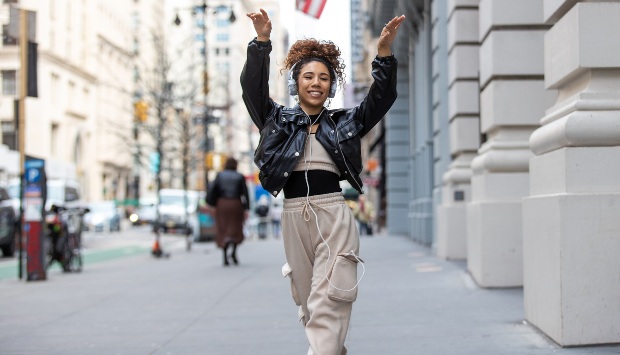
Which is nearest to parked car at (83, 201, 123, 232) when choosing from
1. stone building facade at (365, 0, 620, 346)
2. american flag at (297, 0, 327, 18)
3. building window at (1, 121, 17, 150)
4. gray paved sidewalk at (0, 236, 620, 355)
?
building window at (1, 121, 17, 150)

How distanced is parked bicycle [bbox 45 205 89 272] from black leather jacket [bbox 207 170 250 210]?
2.37 m

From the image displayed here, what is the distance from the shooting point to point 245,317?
8594 mm

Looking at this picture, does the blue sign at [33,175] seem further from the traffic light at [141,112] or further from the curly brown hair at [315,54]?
the traffic light at [141,112]

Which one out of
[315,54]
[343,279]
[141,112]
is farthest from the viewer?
[141,112]

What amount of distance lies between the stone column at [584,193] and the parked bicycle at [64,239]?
11.1m

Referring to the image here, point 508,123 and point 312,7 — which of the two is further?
point 312,7

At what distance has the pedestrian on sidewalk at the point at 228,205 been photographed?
1606 cm

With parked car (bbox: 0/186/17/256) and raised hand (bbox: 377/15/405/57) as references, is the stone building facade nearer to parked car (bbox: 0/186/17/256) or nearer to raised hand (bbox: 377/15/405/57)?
raised hand (bbox: 377/15/405/57)

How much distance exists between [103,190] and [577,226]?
3166 inches

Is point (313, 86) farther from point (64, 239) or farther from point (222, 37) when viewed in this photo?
point (222, 37)

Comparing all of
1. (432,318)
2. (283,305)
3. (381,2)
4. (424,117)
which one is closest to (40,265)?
(283,305)

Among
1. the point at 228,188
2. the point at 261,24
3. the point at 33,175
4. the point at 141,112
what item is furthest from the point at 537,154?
the point at 141,112

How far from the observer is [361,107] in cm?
476

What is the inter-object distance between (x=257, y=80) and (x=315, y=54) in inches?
14.0
